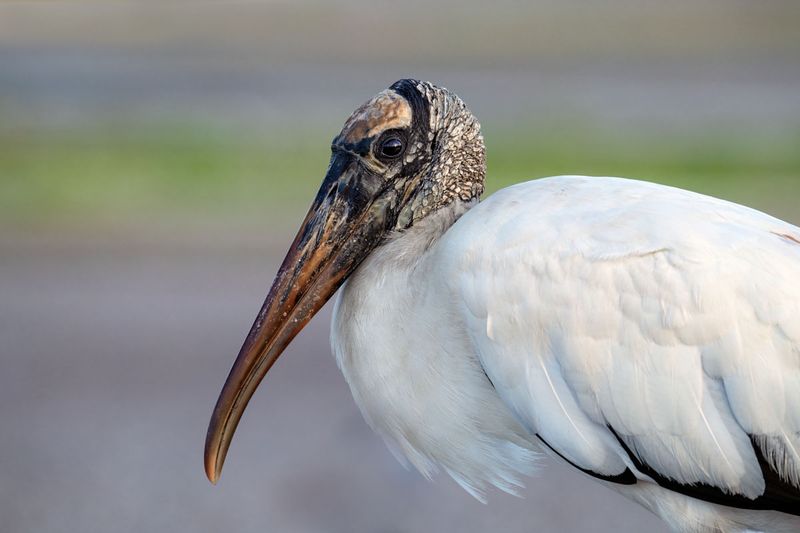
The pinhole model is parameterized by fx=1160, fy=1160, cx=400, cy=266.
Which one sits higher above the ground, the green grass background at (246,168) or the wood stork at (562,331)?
the wood stork at (562,331)

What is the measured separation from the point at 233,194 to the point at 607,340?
325 inches

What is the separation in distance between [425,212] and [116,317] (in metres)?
4.72

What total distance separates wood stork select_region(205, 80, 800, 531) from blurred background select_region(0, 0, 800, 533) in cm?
176

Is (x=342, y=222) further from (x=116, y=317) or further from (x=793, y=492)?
(x=116, y=317)

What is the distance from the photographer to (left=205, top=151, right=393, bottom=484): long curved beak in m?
3.12

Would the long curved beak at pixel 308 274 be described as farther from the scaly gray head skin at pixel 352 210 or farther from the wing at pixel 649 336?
the wing at pixel 649 336

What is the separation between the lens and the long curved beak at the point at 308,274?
3.12 m

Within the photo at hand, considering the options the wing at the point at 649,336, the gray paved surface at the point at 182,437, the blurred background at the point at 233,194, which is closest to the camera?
the wing at the point at 649,336

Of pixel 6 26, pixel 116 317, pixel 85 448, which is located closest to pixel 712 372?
pixel 85 448

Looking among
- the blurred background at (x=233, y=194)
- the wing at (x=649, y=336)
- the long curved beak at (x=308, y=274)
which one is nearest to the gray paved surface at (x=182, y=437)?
the blurred background at (x=233, y=194)

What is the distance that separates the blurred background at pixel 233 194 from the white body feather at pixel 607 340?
182 cm

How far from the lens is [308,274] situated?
316 centimetres

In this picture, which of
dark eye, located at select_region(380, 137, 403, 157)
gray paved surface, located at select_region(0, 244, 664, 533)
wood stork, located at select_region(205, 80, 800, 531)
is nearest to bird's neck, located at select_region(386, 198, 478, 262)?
wood stork, located at select_region(205, 80, 800, 531)

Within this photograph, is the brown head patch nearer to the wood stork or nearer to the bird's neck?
the wood stork
